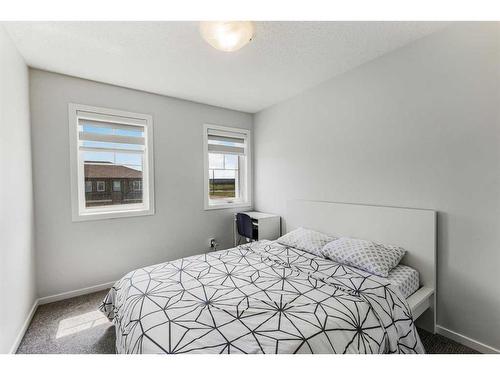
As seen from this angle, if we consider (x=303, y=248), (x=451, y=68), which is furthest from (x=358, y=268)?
(x=451, y=68)

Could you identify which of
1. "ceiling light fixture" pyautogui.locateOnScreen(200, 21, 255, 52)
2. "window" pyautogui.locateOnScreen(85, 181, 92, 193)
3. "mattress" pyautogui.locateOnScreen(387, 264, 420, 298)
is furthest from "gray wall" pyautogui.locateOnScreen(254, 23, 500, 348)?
"window" pyautogui.locateOnScreen(85, 181, 92, 193)

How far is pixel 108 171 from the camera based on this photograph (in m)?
2.80

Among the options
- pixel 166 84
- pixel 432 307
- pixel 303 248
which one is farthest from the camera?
pixel 166 84

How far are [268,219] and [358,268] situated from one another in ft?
4.93

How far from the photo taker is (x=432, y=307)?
1883mm

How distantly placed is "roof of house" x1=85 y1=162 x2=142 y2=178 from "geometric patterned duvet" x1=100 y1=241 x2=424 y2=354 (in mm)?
1461

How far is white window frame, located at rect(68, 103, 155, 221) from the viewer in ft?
8.21

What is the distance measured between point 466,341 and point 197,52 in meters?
3.13

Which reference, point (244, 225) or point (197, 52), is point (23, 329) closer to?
point (244, 225)
